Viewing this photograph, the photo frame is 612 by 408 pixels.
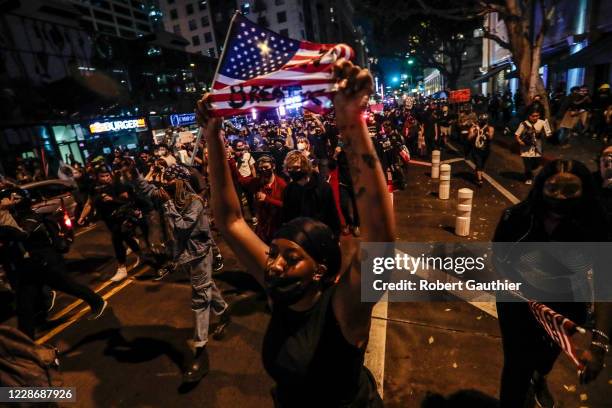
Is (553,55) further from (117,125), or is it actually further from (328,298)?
(117,125)

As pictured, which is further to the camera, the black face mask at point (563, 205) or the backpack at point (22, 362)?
the backpack at point (22, 362)

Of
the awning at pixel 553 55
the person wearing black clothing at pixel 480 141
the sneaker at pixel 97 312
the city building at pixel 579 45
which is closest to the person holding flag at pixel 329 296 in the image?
Answer: the sneaker at pixel 97 312

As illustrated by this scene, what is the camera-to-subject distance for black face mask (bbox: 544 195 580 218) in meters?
2.29

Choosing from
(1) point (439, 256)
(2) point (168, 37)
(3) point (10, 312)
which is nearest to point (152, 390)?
(3) point (10, 312)

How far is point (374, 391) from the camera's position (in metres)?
1.91

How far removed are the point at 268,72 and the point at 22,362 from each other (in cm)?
288

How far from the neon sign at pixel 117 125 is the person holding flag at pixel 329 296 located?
28.2 meters

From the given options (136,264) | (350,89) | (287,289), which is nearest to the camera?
(350,89)

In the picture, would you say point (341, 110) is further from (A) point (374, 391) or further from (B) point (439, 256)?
(B) point (439, 256)

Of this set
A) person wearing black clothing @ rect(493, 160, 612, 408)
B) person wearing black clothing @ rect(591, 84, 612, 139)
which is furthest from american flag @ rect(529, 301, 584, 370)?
person wearing black clothing @ rect(591, 84, 612, 139)

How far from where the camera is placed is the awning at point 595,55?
15797 millimetres

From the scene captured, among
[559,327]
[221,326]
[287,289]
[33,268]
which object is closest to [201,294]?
[221,326]

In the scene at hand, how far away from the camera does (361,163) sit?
4.51 feet

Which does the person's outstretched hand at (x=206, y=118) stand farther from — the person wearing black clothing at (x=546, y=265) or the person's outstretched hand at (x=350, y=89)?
the person wearing black clothing at (x=546, y=265)
